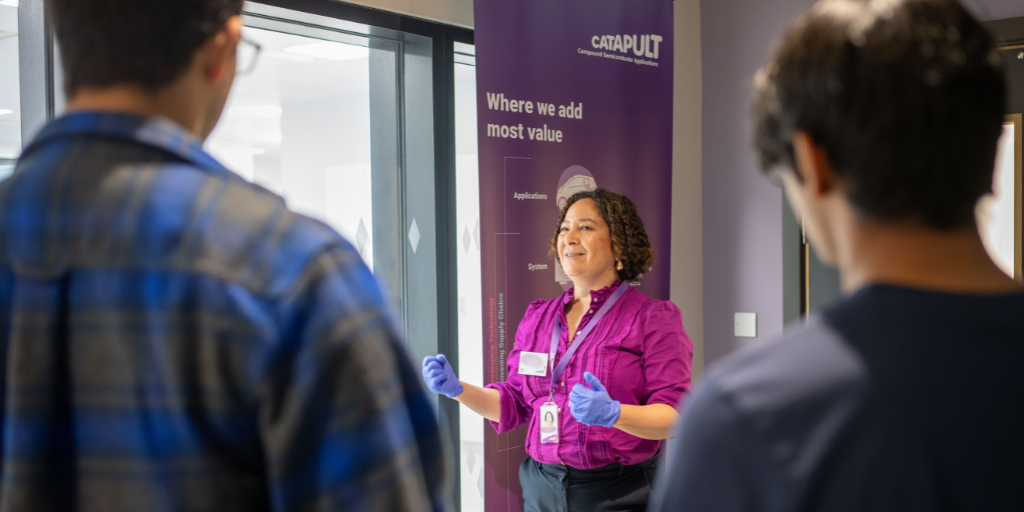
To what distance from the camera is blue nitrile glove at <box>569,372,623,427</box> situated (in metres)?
2.23

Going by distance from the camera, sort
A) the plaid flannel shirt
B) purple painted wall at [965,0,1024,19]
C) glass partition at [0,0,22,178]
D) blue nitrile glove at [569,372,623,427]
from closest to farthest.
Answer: the plaid flannel shirt
glass partition at [0,0,22,178]
blue nitrile glove at [569,372,623,427]
purple painted wall at [965,0,1024,19]

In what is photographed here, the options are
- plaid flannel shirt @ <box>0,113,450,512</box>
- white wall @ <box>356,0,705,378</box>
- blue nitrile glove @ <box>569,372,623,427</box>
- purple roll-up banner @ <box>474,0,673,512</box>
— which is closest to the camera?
plaid flannel shirt @ <box>0,113,450,512</box>

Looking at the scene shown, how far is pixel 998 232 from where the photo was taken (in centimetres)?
329

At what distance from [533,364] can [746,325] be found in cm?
175

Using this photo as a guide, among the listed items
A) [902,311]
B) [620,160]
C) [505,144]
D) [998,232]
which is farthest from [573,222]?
[902,311]

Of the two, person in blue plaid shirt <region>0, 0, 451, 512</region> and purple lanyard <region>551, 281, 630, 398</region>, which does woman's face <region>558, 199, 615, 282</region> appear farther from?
person in blue plaid shirt <region>0, 0, 451, 512</region>

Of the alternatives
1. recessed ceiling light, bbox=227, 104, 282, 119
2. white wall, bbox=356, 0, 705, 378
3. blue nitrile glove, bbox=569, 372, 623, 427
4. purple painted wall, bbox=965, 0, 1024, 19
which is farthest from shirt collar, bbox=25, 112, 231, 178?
purple painted wall, bbox=965, 0, 1024, 19

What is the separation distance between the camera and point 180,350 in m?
0.56

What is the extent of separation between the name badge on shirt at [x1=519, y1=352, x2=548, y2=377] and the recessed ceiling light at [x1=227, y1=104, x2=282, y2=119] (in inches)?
46.0

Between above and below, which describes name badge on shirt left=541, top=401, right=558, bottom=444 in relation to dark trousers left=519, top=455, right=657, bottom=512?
above

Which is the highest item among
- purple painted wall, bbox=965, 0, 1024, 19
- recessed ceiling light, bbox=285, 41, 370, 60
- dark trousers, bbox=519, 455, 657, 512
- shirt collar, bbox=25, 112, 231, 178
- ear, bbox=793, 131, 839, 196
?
purple painted wall, bbox=965, 0, 1024, 19

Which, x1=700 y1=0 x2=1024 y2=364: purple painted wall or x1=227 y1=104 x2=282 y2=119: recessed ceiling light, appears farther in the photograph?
x1=700 y1=0 x2=1024 y2=364: purple painted wall

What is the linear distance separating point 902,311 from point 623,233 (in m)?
2.14

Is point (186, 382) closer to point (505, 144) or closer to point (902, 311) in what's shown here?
point (902, 311)
